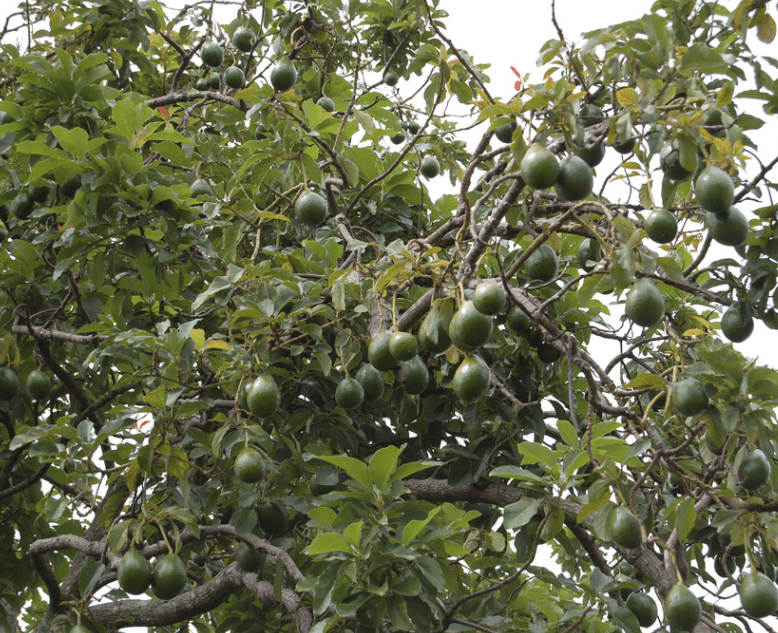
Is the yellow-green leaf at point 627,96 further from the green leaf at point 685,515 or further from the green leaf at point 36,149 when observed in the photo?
the green leaf at point 36,149

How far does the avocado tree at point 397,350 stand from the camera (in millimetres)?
1575

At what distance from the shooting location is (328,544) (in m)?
1.74

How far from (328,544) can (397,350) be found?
0.51 metres

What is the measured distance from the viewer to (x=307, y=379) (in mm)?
2564

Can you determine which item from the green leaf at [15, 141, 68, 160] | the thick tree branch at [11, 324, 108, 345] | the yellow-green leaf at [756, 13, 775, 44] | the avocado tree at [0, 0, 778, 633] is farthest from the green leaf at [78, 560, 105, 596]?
the yellow-green leaf at [756, 13, 775, 44]

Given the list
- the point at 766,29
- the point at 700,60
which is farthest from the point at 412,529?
the point at 766,29

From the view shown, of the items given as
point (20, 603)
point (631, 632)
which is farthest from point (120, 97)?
point (631, 632)

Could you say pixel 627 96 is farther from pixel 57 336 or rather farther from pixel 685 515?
pixel 57 336

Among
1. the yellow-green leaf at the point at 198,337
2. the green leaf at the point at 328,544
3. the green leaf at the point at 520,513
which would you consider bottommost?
the green leaf at the point at 328,544

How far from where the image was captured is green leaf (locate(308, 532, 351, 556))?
5.64 ft

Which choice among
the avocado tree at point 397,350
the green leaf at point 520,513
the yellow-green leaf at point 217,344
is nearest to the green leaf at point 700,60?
the avocado tree at point 397,350

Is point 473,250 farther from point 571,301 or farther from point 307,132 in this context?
point 571,301

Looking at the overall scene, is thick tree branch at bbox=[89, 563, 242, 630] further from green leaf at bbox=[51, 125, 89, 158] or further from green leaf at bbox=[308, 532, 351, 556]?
green leaf at bbox=[51, 125, 89, 158]

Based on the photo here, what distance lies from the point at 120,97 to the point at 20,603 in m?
2.45
